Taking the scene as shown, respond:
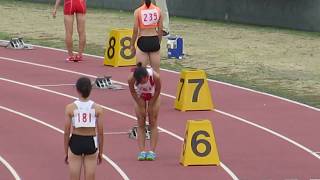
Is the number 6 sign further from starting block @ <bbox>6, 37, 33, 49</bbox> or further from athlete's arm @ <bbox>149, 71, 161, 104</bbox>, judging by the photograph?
starting block @ <bbox>6, 37, 33, 49</bbox>

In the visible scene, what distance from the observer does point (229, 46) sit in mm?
25266

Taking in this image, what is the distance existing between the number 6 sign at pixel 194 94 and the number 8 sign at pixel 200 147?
3.53 m

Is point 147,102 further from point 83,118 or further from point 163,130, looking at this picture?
point 83,118

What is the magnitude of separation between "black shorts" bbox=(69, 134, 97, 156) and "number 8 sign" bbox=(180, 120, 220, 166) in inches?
110

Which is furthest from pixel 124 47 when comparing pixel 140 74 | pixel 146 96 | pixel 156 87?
pixel 140 74

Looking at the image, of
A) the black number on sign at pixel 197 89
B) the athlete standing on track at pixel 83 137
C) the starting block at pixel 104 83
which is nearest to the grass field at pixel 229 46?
the black number on sign at pixel 197 89

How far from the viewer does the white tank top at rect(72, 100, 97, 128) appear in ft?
32.8

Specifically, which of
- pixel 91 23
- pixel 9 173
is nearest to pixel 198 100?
pixel 9 173

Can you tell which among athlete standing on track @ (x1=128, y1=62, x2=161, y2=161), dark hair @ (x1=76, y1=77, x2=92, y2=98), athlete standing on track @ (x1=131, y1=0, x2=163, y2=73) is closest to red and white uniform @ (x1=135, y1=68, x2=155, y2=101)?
athlete standing on track @ (x1=128, y1=62, x2=161, y2=161)

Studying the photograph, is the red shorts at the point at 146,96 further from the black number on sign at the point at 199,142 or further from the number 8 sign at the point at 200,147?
the black number on sign at the point at 199,142

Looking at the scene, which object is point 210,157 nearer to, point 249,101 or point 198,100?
point 198,100

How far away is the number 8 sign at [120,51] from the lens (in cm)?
2142

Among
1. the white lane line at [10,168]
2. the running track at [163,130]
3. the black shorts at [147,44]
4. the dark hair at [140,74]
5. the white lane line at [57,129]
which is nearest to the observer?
the dark hair at [140,74]

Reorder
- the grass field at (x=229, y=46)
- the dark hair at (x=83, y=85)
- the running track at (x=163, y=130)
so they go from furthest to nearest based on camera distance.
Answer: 1. the grass field at (x=229, y=46)
2. the running track at (x=163, y=130)
3. the dark hair at (x=83, y=85)
